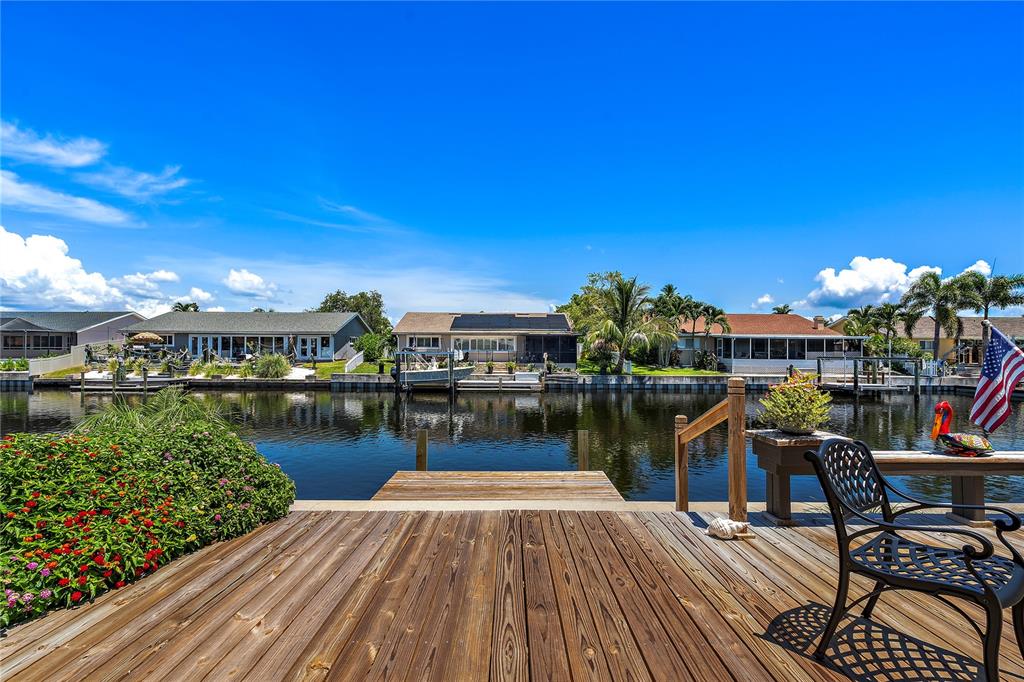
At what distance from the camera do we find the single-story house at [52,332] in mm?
40562

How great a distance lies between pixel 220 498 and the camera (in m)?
3.94

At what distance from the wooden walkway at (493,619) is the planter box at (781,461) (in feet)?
1.63

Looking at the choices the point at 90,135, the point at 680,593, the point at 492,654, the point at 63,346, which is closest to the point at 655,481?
the point at 680,593

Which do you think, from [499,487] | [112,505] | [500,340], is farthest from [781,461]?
[500,340]

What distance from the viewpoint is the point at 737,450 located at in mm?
4184

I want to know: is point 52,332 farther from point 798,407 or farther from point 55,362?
point 798,407

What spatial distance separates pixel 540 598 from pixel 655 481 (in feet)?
30.6

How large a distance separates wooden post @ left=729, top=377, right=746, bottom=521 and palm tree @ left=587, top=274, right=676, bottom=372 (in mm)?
28221

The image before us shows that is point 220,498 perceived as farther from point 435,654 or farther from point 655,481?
point 655,481

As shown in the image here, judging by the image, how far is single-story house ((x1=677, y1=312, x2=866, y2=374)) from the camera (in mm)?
34125

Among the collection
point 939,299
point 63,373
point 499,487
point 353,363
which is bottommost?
point 499,487

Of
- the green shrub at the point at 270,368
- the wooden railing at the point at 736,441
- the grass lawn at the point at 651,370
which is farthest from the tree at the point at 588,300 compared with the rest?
the wooden railing at the point at 736,441

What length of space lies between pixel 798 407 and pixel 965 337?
50.2 meters

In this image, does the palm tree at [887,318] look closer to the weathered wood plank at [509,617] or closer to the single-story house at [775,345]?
the single-story house at [775,345]
